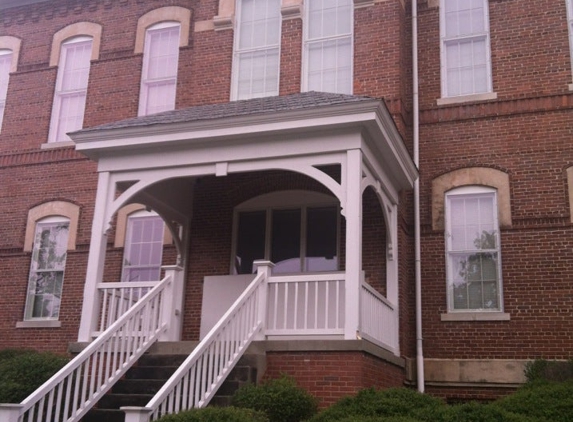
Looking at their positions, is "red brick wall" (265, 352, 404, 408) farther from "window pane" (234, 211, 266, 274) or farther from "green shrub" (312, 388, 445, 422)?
"window pane" (234, 211, 266, 274)

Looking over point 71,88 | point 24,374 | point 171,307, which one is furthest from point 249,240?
point 71,88

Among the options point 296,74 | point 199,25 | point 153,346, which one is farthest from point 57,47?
point 153,346

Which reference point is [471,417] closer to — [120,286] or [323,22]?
[120,286]

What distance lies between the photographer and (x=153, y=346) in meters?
10.9

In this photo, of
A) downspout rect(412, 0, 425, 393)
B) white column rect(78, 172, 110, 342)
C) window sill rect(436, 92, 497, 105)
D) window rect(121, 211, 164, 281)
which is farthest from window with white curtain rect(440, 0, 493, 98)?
white column rect(78, 172, 110, 342)

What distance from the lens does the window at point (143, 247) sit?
14.6 metres

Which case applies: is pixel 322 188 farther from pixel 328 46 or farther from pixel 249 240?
pixel 328 46

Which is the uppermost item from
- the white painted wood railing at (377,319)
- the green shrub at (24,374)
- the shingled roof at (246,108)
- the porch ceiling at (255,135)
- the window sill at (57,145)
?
the window sill at (57,145)

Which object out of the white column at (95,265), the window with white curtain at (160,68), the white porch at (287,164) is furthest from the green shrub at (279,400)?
the window with white curtain at (160,68)

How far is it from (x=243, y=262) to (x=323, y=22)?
5.04m

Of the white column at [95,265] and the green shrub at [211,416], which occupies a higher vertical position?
the white column at [95,265]

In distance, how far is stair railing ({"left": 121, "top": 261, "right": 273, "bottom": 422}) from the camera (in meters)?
8.25

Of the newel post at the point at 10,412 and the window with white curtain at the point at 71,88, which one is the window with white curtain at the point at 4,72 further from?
the newel post at the point at 10,412

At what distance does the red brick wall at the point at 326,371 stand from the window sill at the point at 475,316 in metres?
2.92
